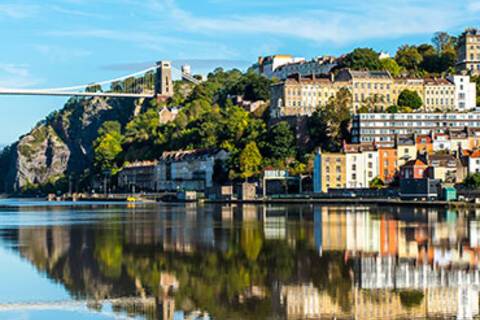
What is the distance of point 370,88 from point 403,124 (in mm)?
8122

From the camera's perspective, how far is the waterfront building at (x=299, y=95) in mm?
68375

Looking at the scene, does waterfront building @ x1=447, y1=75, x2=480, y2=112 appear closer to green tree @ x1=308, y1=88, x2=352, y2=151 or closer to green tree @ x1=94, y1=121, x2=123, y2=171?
green tree @ x1=308, y1=88, x2=352, y2=151

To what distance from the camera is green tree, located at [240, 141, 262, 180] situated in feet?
208

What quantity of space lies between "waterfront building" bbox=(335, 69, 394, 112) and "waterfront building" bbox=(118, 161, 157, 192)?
22.1 metres

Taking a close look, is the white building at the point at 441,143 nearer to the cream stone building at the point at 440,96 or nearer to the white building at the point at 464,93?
the cream stone building at the point at 440,96

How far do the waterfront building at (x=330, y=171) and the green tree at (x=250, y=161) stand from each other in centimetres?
686

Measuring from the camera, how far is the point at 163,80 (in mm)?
108625

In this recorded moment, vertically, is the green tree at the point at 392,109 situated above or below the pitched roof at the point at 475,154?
above

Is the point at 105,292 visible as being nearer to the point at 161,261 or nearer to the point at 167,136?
the point at 161,261

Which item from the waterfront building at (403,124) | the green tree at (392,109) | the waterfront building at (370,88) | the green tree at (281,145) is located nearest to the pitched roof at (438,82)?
the waterfront building at (370,88)

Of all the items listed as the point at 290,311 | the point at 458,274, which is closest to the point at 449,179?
the point at 458,274

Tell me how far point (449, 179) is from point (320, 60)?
37.1 meters

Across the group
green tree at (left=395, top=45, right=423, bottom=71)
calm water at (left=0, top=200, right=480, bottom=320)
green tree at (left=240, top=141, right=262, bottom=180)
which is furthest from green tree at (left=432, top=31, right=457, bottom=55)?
calm water at (left=0, top=200, right=480, bottom=320)

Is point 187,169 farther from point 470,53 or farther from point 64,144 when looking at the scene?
point 64,144
